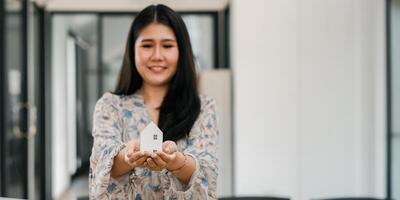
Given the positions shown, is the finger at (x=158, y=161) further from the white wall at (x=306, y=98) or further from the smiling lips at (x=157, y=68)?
the white wall at (x=306, y=98)

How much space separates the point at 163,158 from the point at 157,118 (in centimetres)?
21

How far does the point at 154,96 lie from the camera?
3.62ft

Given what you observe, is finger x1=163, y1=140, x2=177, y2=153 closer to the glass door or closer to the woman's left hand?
the woman's left hand

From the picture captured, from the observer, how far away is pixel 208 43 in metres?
4.68

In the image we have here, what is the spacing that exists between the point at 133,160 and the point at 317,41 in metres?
2.70

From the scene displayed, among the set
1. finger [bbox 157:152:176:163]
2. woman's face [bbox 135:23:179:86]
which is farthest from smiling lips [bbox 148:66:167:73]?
finger [bbox 157:152:176:163]

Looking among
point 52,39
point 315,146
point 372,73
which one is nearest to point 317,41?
point 372,73

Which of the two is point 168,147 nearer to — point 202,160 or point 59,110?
point 202,160

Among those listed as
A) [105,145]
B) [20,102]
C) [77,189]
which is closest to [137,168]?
[105,145]

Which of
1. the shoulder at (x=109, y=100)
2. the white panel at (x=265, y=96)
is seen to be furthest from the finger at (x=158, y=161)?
the white panel at (x=265, y=96)

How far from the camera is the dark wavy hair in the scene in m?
1.04

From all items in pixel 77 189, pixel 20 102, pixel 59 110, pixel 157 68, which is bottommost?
pixel 77 189

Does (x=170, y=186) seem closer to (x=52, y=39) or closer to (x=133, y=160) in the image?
(x=133, y=160)

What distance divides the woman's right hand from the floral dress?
4 centimetres
